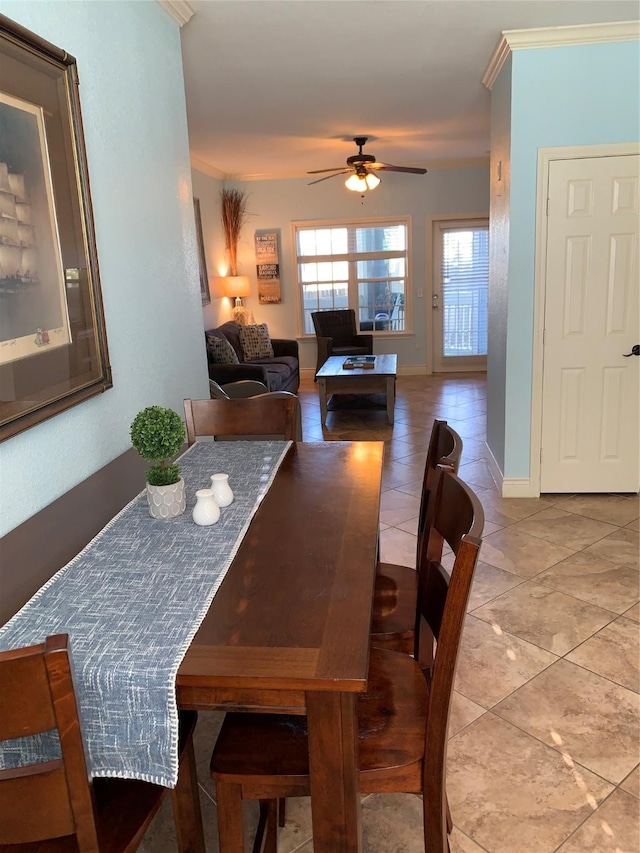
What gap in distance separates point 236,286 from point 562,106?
4.79 m

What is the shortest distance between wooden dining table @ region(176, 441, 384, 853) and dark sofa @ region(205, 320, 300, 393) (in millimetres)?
4365

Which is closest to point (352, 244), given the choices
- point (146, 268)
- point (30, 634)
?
point (146, 268)

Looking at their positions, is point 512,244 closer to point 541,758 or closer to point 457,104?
point 457,104

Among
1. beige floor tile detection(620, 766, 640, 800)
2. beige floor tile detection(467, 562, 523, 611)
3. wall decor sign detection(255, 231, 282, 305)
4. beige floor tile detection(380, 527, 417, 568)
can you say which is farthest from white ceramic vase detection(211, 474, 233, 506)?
wall decor sign detection(255, 231, 282, 305)

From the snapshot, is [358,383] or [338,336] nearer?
[358,383]

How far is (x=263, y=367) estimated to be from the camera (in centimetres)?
584

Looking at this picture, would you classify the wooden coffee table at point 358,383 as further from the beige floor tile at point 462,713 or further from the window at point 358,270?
the beige floor tile at point 462,713

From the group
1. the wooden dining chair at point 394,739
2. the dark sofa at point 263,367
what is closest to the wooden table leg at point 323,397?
the dark sofa at point 263,367

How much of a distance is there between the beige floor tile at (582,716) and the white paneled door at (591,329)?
1.84 m

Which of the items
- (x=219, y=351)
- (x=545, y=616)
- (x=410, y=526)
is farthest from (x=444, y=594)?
(x=219, y=351)

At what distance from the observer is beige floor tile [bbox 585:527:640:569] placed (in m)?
3.09

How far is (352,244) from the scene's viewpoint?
8.25m

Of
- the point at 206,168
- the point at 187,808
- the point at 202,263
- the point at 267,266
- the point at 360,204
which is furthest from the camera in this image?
the point at 267,266

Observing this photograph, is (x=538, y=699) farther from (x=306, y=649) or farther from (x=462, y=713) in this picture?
(x=306, y=649)
